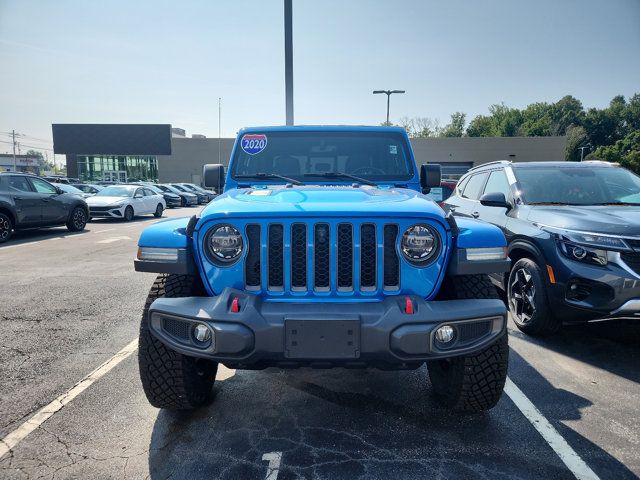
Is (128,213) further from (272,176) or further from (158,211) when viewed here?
(272,176)

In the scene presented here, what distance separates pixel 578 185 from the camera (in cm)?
503

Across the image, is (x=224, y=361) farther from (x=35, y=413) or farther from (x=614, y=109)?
(x=614, y=109)

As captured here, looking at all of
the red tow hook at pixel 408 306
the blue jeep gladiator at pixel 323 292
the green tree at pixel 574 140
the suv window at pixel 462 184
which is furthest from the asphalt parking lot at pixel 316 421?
the green tree at pixel 574 140

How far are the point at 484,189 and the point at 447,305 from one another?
4048mm

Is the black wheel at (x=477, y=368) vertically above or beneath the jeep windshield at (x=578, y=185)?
beneath

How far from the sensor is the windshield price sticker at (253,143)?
400cm

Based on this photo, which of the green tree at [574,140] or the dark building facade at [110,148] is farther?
the green tree at [574,140]

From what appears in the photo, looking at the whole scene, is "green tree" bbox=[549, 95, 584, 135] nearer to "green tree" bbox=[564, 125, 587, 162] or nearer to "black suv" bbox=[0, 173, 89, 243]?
"green tree" bbox=[564, 125, 587, 162]

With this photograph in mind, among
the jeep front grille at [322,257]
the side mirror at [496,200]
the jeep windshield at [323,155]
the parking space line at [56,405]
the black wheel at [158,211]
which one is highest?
the jeep windshield at [323,155]

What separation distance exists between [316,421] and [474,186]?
467 cm

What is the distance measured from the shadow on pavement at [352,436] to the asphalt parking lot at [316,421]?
0.03 feet

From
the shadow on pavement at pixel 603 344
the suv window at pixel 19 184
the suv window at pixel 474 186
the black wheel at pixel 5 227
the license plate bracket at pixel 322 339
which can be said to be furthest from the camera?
the suv window at pixel 19 184

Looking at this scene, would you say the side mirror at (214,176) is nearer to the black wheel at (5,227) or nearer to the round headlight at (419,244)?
the round headlight at (419,244)

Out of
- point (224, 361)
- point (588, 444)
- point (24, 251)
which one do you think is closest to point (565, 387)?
point (588, 444)
